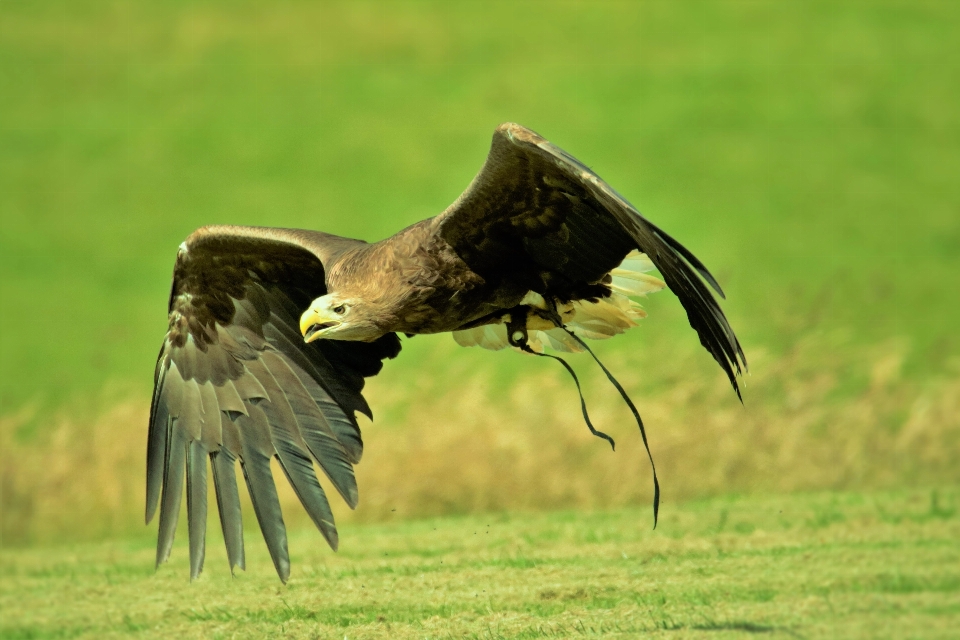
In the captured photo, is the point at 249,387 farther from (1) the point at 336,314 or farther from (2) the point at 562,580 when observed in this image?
(2) the point at 562,580

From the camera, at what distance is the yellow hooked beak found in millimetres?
5516

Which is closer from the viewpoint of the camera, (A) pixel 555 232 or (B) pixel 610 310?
(A) pixel 555 232

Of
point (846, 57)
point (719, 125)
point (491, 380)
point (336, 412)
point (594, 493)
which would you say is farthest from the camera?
point (846, 57)

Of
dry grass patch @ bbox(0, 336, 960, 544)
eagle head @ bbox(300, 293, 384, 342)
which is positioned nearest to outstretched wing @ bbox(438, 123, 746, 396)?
eagle head @ bbox(300, 293, 384, 342)

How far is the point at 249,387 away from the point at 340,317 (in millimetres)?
1487

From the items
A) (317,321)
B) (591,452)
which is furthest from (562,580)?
(591,452)

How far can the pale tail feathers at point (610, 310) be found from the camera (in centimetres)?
648

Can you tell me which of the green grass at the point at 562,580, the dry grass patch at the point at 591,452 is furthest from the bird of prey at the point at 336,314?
the dry grass patch at the point at 591,452

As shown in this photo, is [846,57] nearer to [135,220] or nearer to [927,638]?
[135,220]

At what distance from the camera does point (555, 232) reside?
5785 millimetres

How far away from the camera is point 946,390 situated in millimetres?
9430

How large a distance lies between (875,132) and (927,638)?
12.9 m

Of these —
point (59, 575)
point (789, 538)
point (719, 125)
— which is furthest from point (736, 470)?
point (719, 125)

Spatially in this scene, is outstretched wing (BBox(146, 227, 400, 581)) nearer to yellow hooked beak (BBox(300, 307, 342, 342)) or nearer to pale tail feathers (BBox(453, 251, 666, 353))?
yellow hooked beak (BBox(300, 307, 342, 342))
